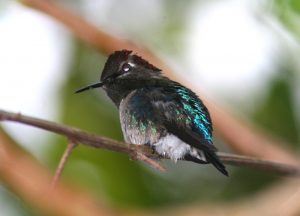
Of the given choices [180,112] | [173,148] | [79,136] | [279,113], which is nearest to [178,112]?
[180,112]

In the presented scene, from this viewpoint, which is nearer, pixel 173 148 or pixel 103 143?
pixel 103 143

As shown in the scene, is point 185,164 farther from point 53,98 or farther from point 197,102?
point 197,102

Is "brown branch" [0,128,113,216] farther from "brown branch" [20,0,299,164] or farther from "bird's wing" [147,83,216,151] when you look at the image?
"brown branch" [20,0,299,164]

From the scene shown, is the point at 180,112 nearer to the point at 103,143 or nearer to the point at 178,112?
the point at 178,112

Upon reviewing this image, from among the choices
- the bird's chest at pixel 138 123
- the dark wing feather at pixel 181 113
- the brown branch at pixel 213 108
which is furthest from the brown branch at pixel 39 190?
the brown branch at pixel 213 108

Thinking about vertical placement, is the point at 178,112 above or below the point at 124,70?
below

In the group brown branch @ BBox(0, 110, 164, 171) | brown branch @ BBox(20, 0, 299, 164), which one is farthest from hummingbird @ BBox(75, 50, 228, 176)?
brown branch @ BBox(20, 0, 299, 164)

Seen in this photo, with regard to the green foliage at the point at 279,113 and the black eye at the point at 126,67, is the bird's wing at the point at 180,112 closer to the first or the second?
the black eye at the point at 126,67

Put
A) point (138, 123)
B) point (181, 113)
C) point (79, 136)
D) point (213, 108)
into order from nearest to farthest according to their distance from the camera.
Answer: point (79, 136) → point (181, 113) → point (138, 123) → point (213, 108)

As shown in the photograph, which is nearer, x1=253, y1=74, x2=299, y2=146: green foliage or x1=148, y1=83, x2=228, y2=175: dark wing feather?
x1=148, y1=83, x2=228, y2=175: dark wing feather
